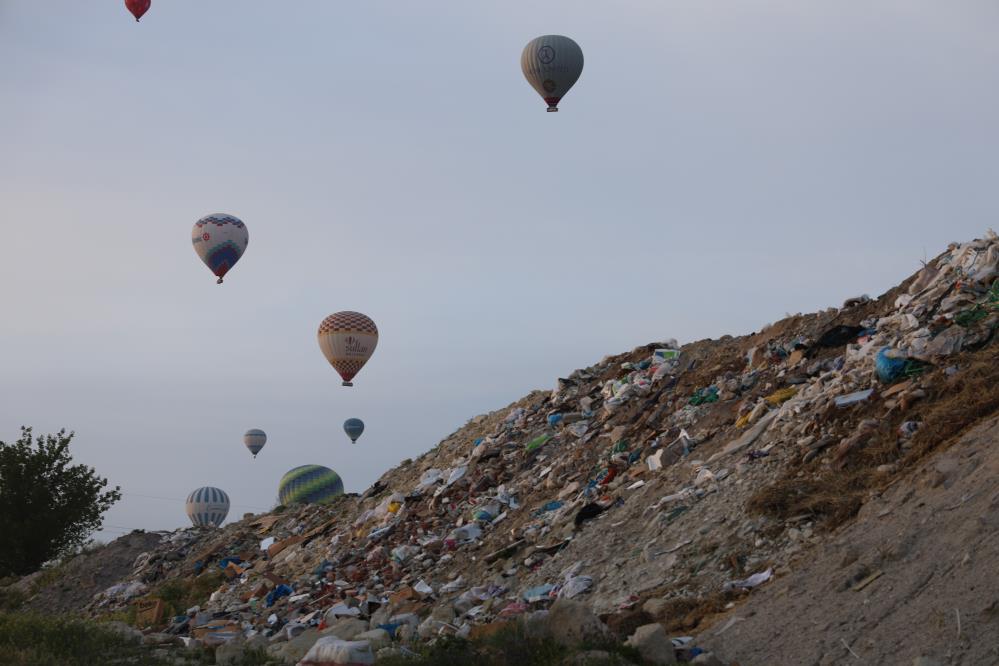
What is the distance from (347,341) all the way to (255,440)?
24819 millimetres

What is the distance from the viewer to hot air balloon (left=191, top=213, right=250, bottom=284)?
112 feet

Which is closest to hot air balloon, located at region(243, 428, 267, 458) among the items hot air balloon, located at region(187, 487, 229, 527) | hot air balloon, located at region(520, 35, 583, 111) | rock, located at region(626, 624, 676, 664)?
hot air balloon, located at region(187, 487, 229, 527)

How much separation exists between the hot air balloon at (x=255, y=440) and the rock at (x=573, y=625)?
47.1m

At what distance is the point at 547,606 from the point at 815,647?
14.6ft

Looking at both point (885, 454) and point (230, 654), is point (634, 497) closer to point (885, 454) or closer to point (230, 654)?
point (885, 454)

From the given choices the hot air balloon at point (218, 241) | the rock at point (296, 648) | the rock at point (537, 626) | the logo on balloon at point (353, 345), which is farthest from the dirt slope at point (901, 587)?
the hot air balloon at point (218, 241)

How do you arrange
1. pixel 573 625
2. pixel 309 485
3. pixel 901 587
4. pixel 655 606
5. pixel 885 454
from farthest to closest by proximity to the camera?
pixel 309 485, pixel 885 454, pixel 655 606, pixel 573 625, pixel 901 587

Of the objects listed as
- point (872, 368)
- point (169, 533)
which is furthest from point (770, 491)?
point (169, 533)

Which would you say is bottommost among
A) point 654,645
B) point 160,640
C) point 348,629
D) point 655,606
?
point 654,645

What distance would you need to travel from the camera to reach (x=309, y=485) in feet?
113

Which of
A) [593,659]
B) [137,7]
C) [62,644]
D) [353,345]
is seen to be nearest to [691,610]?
[593,659]

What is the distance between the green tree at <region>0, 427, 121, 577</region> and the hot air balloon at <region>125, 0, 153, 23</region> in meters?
14.0

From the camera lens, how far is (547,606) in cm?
1334

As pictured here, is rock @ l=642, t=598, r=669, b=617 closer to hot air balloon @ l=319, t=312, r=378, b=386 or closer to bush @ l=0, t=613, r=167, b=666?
bush @ l=0, t=613, r=167, b=666
